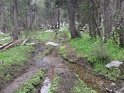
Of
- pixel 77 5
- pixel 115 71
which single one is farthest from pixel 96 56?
pixel 77 5

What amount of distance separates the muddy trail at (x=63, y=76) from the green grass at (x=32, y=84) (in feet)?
0.92

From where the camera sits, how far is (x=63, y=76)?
51.0ft

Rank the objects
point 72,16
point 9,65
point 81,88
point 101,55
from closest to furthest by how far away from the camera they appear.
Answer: point 81,88, point 101,55, point 9,65, point 72,16

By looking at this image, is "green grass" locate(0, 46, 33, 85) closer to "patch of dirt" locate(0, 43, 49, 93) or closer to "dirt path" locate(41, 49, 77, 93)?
"patch of dirt" locate(0, 43, 49, 93)

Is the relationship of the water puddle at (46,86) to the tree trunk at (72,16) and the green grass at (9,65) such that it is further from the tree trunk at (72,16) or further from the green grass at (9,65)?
the tree trunk at (72,16)

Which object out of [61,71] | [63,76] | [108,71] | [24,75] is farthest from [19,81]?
[108,71]

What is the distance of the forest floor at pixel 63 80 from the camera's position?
42.7 feet

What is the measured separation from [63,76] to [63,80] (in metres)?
0.95

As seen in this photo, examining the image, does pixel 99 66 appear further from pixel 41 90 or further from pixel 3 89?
pixel 3 89

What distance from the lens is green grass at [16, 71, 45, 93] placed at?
12.9 m

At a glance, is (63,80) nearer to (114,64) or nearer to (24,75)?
(24,75)

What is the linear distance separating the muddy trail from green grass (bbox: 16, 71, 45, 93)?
0.28 m

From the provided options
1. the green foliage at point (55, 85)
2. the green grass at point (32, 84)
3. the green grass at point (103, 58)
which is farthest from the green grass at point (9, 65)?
the green grass at point (103, 58)

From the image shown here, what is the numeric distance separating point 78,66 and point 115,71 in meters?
3.35
